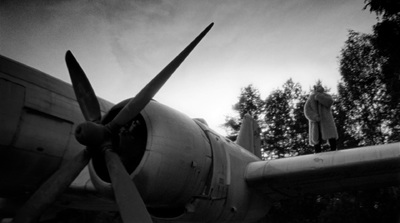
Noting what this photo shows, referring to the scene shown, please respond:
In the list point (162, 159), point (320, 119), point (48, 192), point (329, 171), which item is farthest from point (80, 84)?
point (320, 119)

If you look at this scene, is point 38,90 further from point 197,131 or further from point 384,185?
point 384,185

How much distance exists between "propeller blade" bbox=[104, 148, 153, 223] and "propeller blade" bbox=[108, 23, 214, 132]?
0.45 meters

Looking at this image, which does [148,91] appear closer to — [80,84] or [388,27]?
[80,84]

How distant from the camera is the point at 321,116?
6.32 m

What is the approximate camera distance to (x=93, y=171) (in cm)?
393

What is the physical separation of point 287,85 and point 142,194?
97.3 ft

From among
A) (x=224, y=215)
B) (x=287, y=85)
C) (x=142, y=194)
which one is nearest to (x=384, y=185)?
(x=224, y=215)

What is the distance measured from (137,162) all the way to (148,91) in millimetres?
1157

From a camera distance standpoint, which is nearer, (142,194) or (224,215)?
(142,194)

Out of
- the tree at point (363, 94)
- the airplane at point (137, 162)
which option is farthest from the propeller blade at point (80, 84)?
the tree at point (363, 94)

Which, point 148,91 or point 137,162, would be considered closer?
point 148,91

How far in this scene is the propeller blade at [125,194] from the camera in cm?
323

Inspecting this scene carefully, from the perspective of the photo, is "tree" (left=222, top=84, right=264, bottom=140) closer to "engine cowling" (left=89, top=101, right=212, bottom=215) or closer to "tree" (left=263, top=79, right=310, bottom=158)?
"tree" (left=263, top=79, right=310, bottom=158)

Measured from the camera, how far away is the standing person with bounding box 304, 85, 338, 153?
6180mm
